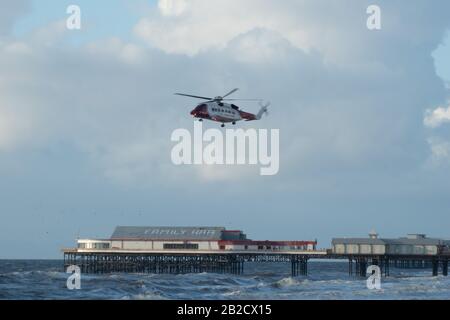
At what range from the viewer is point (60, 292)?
90.2 m

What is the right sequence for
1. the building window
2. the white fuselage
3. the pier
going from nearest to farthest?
the white fuselage
the pier
the building window

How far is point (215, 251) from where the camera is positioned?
135000mm

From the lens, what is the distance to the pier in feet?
429

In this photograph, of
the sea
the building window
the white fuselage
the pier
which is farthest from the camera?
the building window

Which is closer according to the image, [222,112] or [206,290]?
[222,112]

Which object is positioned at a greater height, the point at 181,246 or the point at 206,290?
the point at 181,246

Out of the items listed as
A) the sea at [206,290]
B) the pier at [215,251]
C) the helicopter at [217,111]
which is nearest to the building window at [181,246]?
the pier at [215,251]

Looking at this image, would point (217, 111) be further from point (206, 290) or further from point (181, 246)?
point (181, 246)

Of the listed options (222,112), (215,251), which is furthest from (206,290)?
(215,251)

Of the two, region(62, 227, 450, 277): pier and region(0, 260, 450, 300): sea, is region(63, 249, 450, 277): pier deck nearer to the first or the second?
region(62, 227, 450, 277): pier

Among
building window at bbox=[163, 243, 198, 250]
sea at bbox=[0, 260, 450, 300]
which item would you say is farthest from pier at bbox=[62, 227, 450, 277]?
sea at bbox=[0, 260, 450, 300]

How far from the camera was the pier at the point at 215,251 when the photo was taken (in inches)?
5153
